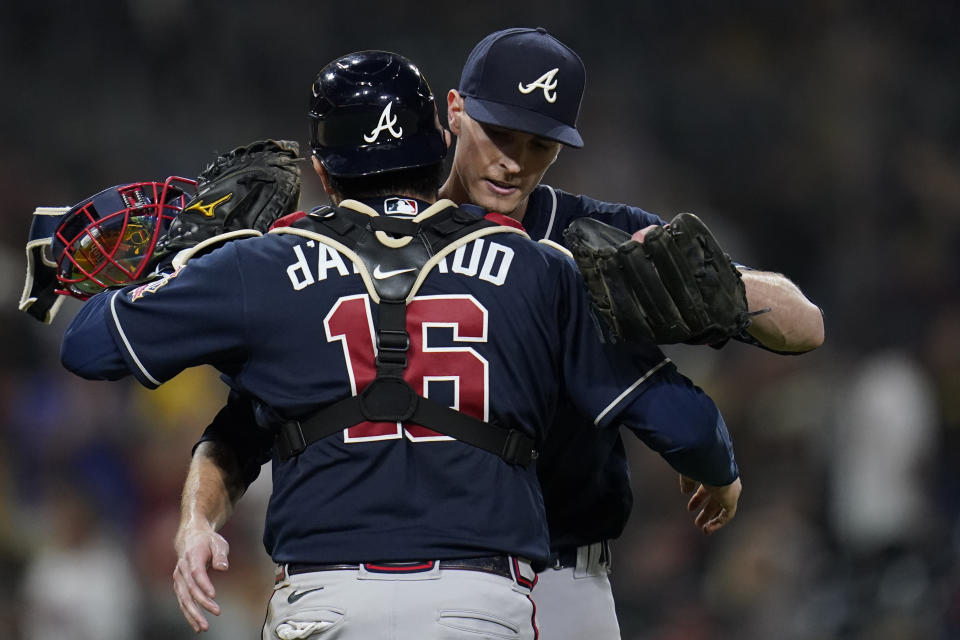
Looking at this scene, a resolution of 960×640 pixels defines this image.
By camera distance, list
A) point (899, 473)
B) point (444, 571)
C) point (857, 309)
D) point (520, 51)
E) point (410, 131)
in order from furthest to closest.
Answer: point (857, 309), point (899, 473), point (520, 51), point (410, 131), point (444, 571)

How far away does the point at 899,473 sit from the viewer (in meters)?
6.63

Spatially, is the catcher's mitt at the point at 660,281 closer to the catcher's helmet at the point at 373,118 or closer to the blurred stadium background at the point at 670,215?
the catcher's helmet at the point at 373,118

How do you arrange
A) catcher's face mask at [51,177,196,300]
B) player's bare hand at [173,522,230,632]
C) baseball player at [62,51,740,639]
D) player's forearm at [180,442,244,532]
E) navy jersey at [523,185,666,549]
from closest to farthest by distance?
baseball player at [62,51,740,639] < player's bare hand at [173,522,230,632] < player's forearm at [180,442,244,532] < catcher's face mask at [51,177,196,300] < navy jersey at [523,185,666,549]

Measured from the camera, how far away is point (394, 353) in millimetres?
2426

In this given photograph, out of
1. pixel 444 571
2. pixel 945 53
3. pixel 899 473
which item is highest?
pixel 444 571

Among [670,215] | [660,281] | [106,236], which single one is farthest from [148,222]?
[670,215]

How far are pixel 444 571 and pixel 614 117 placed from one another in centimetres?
665

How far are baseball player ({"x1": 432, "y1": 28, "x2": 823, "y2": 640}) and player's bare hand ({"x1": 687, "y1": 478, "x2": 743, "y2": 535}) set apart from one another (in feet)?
0.18

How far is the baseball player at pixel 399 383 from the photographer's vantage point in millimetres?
2420

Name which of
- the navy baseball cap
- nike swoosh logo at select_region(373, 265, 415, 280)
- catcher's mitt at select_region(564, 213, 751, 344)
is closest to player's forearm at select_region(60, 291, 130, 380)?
nike swoosh logo at select_region(373, 265, 415, 280)

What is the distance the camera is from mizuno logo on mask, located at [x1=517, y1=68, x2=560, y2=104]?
304 centimetres

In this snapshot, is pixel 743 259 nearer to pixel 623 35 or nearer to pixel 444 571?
pixel 623 35

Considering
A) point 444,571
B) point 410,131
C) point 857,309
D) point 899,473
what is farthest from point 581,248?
point 857,309

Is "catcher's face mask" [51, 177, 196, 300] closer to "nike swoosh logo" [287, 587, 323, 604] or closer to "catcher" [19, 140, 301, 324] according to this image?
"catcher" [19, 140, 301, 324]
